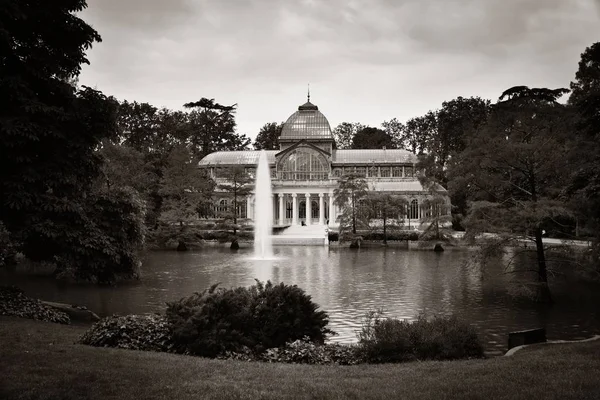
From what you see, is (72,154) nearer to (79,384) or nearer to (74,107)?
(74,107)

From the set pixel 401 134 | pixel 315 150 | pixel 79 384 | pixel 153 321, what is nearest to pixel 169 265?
pixel 153 321

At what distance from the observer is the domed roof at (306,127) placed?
68.1m

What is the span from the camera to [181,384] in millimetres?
6930

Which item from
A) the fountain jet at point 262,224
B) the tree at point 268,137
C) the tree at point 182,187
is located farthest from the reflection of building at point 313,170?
the tree at point 268,137

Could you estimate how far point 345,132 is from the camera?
9694 centimetres

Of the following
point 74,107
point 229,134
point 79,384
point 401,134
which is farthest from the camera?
point 401,134

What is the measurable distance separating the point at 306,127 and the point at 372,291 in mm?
50628

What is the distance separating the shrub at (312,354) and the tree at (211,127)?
72.0 m

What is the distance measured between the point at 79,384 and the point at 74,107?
5.30m

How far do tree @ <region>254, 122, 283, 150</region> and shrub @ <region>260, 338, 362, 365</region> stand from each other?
264 ft

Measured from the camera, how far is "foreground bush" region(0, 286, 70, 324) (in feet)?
42.8

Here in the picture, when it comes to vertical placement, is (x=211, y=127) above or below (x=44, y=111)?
above

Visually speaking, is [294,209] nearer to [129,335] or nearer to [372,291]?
[372,291]

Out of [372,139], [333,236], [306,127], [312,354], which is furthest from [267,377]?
[372,139]
